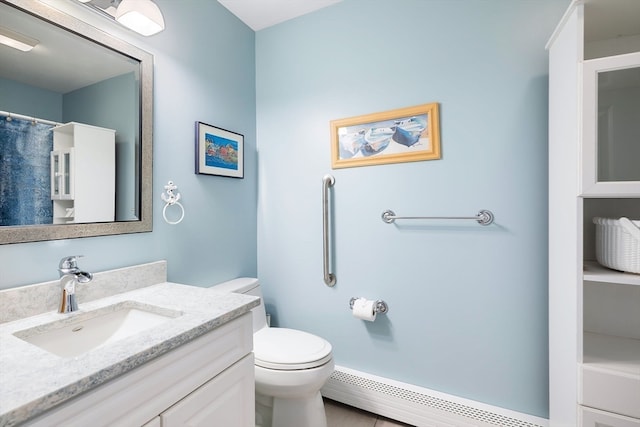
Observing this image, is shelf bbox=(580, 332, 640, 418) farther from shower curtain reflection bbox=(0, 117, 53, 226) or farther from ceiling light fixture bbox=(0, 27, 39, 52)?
ceiling light fixture bbox=(0, 27, 39, 52)

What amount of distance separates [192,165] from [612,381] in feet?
6.38

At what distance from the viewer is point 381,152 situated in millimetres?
1648

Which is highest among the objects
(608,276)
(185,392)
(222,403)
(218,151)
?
(218,151)

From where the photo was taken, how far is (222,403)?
0.90 m

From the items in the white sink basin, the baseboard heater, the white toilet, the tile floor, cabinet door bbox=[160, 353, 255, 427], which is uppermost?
the white sink basin

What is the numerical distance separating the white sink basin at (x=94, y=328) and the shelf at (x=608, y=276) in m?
1.41

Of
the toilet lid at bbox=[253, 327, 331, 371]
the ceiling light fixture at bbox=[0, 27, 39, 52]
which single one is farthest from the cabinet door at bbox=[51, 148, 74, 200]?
the toilet lid at bbox=[253, 327, 331, 371]

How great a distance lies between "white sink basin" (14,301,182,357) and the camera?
0.88 metres

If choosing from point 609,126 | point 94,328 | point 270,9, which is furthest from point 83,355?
point 270,9

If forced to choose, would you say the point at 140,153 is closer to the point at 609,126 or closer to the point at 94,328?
the point at 94,328

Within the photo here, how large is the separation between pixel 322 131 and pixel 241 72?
27.7 inches

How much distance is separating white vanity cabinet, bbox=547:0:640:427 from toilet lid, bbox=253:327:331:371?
969mm

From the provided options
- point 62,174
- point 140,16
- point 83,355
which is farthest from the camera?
point 140,16

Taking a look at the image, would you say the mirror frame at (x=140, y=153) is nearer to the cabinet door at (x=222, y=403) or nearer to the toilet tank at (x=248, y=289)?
the toilet tank at (x=248, y=289)
